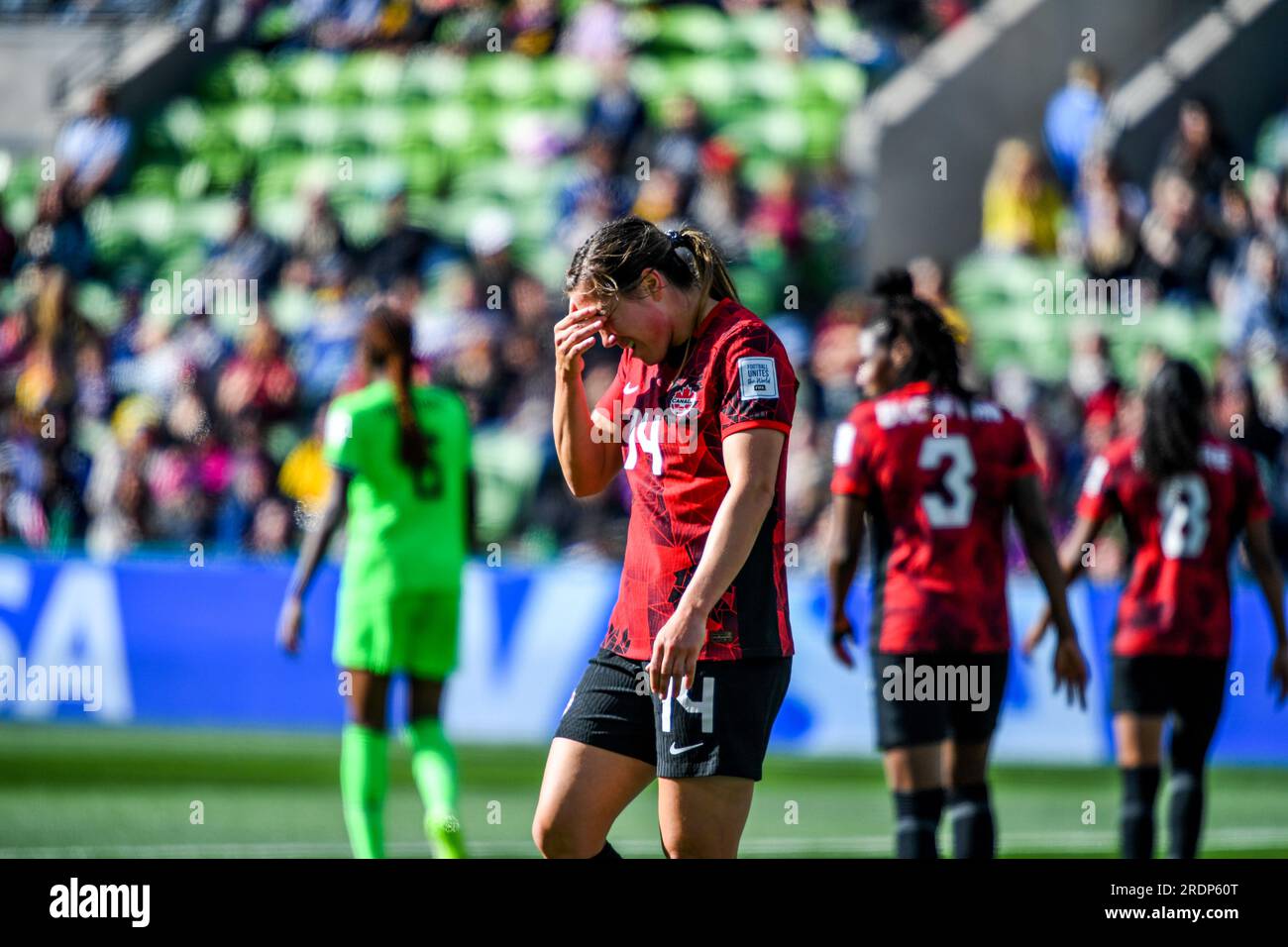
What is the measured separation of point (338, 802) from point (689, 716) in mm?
5787

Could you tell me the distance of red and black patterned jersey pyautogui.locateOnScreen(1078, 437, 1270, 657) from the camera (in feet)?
24.5

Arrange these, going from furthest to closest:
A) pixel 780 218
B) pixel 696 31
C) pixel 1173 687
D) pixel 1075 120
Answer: pixel 696 31
pixel 1075 120
pixel 780 218
pixel 1173 687

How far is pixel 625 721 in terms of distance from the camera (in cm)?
497

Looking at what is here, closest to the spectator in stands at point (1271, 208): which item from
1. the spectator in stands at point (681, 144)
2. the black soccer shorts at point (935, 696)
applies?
the spectator in stands at point (681, 144)

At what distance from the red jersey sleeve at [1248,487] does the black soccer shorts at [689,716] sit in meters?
3.26

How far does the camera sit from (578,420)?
16.8ft

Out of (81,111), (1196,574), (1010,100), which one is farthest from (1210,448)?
(81,111)

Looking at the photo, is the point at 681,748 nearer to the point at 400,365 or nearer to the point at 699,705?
the point at 699,705

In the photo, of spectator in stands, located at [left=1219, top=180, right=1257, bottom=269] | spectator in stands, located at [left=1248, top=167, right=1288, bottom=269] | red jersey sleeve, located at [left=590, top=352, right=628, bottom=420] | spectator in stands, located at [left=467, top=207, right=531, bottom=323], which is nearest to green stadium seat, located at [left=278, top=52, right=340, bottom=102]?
spectator in stands, located at [left=467, top=207, right=531, bottom=323]

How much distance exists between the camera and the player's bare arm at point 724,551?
15.1 feet

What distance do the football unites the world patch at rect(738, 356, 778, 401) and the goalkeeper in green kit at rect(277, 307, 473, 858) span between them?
313 centimetres

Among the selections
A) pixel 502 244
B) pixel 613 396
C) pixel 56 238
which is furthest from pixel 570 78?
pixel 613 396

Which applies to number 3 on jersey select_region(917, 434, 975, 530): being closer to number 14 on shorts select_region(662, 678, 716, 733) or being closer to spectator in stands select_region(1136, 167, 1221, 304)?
number 14 on shorts select_region(662, 678, 716, 733)
